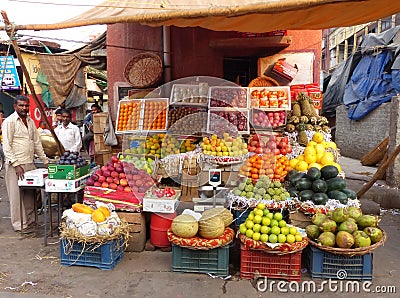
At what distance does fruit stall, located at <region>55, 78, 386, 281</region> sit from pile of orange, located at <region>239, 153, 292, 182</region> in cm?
2

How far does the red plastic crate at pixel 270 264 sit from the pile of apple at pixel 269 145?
76.8 inches

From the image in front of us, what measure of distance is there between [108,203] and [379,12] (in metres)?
4.37

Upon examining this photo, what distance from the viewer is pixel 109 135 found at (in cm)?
730

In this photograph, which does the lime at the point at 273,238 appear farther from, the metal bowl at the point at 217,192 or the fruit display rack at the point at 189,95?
the fruit display rack at the point at 189,95

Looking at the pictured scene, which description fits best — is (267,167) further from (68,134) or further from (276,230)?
(68,134)

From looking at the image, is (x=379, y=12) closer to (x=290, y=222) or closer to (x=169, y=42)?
(x=290, y=222)

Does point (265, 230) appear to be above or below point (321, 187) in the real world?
below

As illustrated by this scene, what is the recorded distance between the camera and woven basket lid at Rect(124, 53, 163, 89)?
7090 millimetres

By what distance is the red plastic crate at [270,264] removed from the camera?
3893mm

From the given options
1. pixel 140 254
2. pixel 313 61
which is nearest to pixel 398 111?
pixel 313 61

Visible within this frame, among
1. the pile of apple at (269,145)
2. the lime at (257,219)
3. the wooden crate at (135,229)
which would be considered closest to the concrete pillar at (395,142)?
the pile of apple at (269,145)

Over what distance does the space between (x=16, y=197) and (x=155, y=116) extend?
2.51 m

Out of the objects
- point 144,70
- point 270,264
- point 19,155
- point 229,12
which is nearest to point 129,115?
point 144,70

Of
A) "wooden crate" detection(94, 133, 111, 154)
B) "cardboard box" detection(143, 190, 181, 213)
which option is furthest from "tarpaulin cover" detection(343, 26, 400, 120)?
"cardboard box" detection(143, 190, 181, 213)
